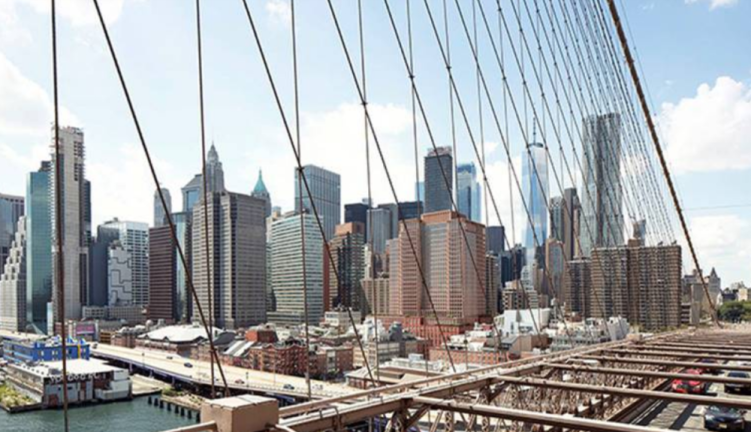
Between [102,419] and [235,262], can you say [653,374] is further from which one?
[235,262]

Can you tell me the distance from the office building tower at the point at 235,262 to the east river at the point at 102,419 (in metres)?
39.6

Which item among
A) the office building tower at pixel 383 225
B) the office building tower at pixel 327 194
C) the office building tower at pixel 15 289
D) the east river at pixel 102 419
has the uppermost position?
the office building tower at pixel 327 194

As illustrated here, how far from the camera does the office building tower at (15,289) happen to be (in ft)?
305

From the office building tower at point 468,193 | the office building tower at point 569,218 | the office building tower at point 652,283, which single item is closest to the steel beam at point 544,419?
the office building tower at point 569,218

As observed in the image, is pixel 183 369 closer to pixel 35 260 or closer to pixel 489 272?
pixel 489 272

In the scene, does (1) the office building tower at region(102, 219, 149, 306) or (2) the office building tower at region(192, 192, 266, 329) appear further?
(1) the office building tower at region(102, 219, 149, 306)

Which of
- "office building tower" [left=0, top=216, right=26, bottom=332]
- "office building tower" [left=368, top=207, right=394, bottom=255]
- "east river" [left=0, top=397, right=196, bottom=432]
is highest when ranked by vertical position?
"office building tower" [left=368, top=207, right=394, bottom=255]

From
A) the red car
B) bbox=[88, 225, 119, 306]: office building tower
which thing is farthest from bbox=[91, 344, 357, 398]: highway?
bbox=[88, 225, 119, 306]: office building tower

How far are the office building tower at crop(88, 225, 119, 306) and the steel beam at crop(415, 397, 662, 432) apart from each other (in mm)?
110164

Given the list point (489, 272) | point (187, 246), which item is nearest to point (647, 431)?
point (489, 272)

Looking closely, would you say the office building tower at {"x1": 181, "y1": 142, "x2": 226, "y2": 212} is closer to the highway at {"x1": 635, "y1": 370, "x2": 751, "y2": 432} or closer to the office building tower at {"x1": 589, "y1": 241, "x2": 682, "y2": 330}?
the office building tower at {"x1": 589, "y1": 241, "x2": 682, "y2": 330}

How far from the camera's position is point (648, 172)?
24297 millimetres

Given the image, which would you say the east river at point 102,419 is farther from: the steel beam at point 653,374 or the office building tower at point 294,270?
the office building tower at point 294,270

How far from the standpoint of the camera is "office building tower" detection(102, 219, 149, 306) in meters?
103
